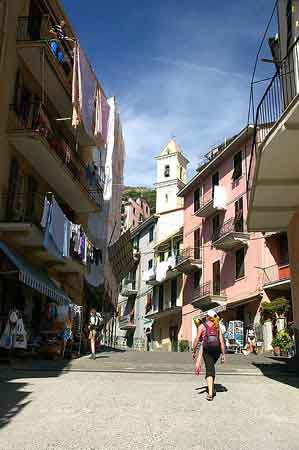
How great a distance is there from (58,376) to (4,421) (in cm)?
472

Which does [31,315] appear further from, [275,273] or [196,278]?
[196,278]

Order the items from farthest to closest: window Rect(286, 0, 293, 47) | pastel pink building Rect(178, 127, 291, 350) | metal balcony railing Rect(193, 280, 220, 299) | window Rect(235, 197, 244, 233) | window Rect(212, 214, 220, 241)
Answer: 1. window Rect(212, 214, 220, 241)
2. metal balcony railing Rect(193, 280, 220, 299)
3. window Rect(235, 197, 244, 233)
4. pastel pink building Rect(178, 127, 291, 350)
5. window Rect(286, 0, 293, 47)

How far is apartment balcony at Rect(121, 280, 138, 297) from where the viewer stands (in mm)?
57219

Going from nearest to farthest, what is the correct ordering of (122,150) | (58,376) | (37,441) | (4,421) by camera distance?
(37,441) < (4,421) < (58,376) < (122,150)

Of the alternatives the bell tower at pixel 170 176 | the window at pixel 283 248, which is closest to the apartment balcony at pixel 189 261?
the window at pixel 283 248

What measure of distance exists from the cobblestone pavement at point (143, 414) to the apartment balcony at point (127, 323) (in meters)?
46.8

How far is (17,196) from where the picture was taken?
16109 mm

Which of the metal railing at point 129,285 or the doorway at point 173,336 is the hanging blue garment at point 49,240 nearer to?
the doorway at point 173,336

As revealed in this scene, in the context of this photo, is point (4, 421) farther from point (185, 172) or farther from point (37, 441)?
point (185, 172)

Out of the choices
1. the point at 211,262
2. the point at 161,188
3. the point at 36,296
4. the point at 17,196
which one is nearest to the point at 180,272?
the point at 211,262

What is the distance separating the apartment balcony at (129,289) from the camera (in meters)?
57.2

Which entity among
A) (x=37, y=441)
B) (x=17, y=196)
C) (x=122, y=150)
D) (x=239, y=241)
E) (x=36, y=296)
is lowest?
(x=37, y=441)

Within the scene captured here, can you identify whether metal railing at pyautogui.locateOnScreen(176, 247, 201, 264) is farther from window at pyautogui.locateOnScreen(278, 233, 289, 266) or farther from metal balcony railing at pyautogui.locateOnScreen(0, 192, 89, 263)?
metal balcony railing at pyautogui.locateOnScreen(0, 192, 89, 263)

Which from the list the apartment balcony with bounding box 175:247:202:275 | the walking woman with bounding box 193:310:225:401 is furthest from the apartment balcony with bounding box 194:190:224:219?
the walking woman with bounding box 193:310:225:401
